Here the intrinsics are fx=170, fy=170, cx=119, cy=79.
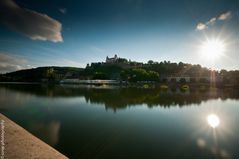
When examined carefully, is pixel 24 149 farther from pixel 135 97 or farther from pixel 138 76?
pixel 138 76

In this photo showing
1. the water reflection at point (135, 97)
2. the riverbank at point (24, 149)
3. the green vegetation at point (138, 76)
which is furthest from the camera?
the green vegetation at point (138, 76)

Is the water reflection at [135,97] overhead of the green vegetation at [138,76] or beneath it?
beneath

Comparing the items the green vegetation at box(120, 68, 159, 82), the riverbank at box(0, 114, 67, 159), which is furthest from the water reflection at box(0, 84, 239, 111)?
the green vegetation at box(120, 68, 159, 82)

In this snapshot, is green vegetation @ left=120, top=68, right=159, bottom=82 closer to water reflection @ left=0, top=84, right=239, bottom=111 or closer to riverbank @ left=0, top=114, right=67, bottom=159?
water reflection @ left=0, top=84, right=239, bottom=111

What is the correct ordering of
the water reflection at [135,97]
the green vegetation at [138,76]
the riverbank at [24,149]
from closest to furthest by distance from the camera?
1. the riverbank at [24,149]
2. the water reflection at [135,97]
3. the green vegetation at [138,76]

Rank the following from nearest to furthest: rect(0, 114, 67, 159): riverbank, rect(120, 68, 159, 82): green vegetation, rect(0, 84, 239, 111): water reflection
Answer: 1. rect(0, 114, 67, 159): riverbank
2. rect(0, 84, 239, 111): water reflection
3. rect(120, 68, 159, 82): green vegetation

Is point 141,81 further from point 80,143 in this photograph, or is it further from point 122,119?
point 80,143

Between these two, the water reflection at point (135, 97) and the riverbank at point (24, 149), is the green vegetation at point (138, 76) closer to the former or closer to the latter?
the water reflection at point (135, 97)

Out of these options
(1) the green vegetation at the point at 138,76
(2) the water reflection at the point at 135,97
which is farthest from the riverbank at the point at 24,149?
(1) the green vegetation at the point at 138,76

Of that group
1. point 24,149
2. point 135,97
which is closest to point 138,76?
point 135,97

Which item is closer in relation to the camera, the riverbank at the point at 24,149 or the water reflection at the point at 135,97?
the riverbank at the point at 24,149

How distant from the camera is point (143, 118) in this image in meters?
23.6

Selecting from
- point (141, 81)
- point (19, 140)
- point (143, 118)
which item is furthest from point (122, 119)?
point (141, 81)

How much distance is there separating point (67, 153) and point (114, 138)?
4.69 metres
